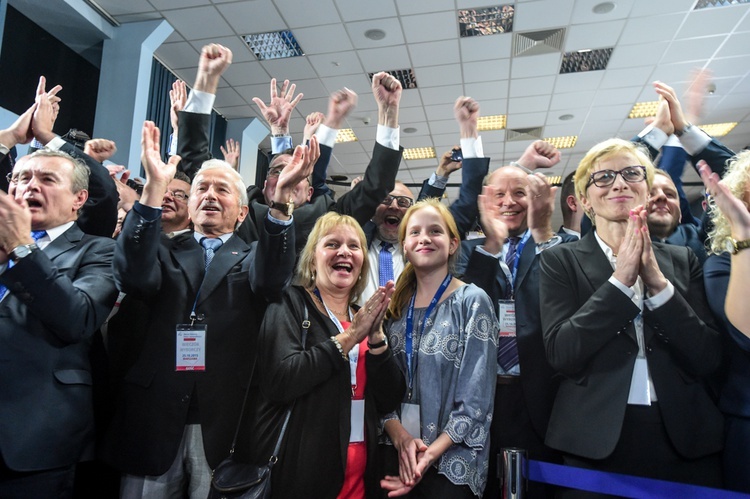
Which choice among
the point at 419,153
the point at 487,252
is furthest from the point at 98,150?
the point at 419,153

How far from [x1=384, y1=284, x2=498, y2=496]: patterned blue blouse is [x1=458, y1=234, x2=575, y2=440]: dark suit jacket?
159 millimetres

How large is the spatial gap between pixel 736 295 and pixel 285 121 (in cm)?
244

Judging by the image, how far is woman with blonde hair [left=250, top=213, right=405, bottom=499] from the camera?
1.39m

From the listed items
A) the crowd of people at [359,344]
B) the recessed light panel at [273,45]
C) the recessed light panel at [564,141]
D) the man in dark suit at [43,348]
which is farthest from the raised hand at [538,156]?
the recessed light panel at [564,141]

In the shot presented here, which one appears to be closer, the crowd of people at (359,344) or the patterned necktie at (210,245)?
the crowd of people at (359,344)

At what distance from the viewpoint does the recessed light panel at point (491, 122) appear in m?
7.14

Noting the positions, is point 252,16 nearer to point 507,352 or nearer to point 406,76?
point 406,76

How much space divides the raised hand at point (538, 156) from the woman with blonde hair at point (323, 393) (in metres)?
1.15

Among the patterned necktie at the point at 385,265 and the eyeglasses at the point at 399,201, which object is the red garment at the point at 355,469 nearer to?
the patterned necktie at the point at 385,265

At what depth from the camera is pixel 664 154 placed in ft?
6.83

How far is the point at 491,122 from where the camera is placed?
7293 millimetres

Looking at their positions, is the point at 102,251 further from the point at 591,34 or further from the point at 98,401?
the point at 591,34

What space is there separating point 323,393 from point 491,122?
6.61 m

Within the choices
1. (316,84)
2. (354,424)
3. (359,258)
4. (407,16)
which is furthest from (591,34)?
(354,424)
